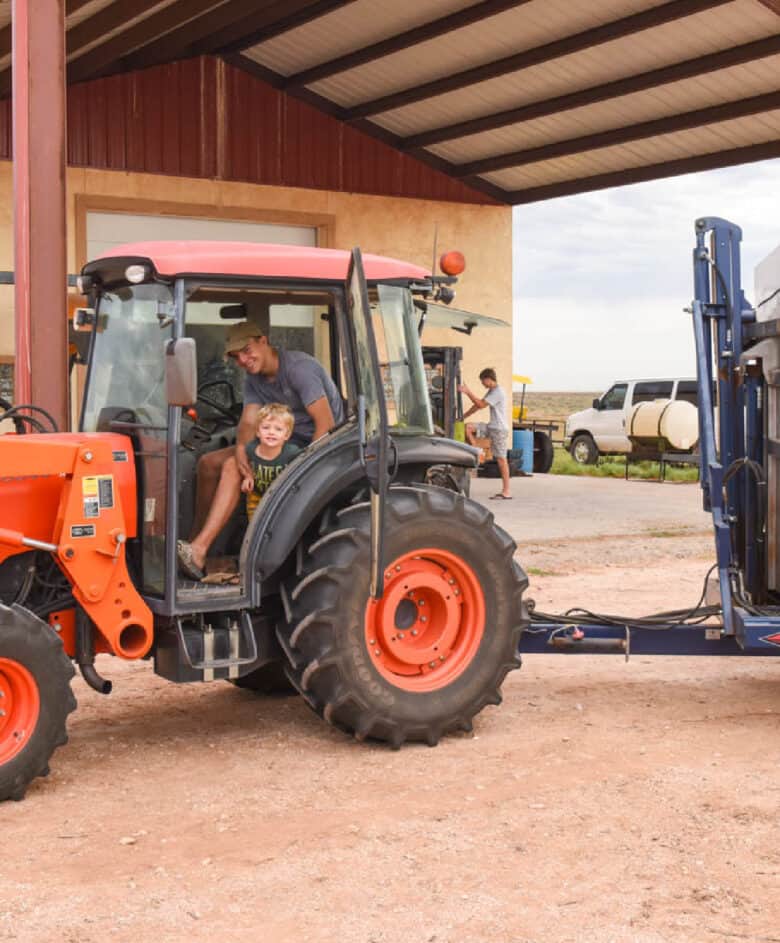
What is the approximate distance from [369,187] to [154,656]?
15.4m

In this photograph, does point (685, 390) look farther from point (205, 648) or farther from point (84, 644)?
point (84, 644)

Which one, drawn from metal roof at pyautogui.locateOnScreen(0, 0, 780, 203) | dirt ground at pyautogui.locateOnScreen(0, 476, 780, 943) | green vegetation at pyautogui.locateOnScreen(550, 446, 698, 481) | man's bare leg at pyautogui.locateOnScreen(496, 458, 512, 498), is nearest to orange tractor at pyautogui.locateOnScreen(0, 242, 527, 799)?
dirt ground at pyautogui.locateOnScreen(0, 476, 780, 943)

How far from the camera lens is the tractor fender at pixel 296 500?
541cm

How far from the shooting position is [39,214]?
29.1ft

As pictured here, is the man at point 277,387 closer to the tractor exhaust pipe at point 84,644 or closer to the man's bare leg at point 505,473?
the tractor exhaust pipe at point 84,644

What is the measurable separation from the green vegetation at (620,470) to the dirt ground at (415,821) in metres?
16.2

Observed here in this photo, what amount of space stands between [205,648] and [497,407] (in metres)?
12.2

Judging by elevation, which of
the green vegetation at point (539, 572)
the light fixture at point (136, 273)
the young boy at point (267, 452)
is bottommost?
the green vegetation at point (539, 572)

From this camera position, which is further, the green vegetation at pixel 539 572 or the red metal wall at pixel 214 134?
the red metal wall at pixel 214 134

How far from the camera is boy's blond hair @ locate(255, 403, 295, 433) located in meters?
5.61

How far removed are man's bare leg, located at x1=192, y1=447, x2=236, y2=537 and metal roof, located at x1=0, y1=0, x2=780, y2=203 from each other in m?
9.38

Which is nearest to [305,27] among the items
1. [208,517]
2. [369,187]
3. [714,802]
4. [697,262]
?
[369,187]

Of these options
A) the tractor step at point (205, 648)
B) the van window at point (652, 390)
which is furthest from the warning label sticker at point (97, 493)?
the van window at point (652, 390)

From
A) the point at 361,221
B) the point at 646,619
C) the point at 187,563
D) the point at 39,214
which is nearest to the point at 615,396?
the point at 361,221
